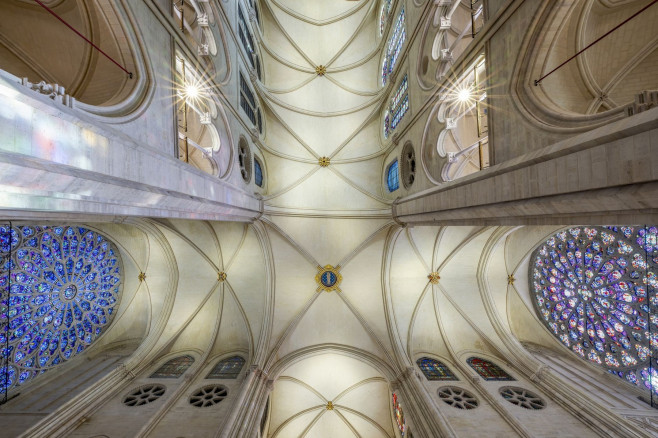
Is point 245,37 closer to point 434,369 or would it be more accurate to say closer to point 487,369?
point 434,369

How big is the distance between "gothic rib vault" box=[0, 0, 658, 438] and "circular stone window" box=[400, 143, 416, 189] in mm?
1686

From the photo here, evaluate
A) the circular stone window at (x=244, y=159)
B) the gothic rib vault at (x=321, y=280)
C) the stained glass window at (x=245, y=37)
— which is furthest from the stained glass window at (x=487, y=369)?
the stained glass window at (x=245, y=37)

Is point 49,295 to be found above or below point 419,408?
above

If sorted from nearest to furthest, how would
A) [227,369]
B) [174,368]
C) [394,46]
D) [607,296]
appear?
[607,296] < [174,368] < [227,369] < [394,46]

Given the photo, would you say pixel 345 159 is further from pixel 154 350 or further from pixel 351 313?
pixel 154 350

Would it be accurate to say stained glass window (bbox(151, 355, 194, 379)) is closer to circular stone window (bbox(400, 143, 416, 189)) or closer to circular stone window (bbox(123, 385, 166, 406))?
circular stone window (bbox(123, 385, 166, 406))

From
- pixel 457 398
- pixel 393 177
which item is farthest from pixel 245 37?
pixel 457 398

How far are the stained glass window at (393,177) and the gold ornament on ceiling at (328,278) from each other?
4892 mm

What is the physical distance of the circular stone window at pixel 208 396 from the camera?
31.5 feet

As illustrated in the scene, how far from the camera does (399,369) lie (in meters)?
11.5

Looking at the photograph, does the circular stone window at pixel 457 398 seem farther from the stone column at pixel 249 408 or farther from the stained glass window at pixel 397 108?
the stained glass window at pixel 397 108

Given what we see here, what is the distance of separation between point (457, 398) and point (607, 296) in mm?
6066

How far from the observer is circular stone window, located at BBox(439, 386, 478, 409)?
9320 mm

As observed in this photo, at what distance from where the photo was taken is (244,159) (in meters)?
11.3
